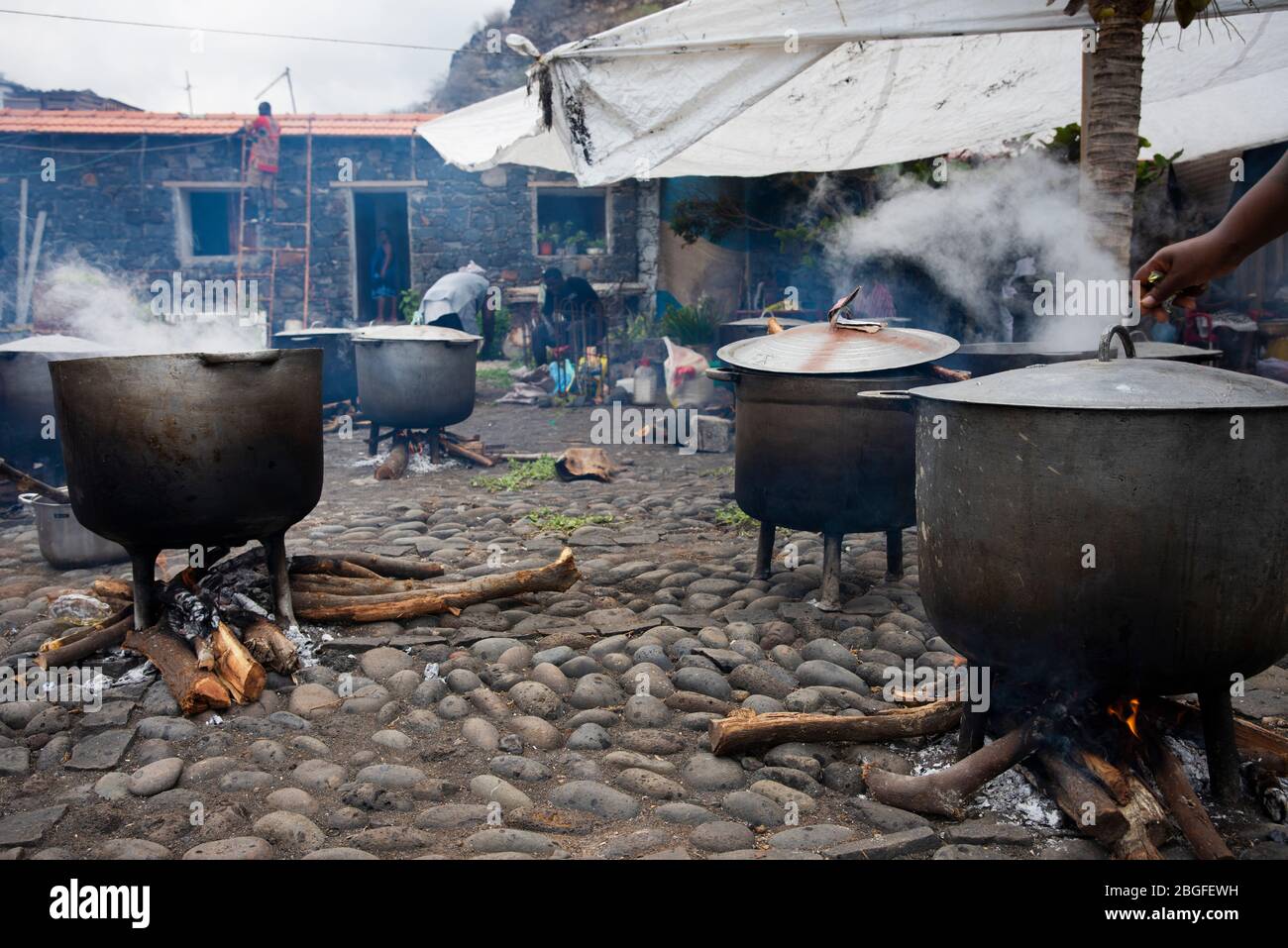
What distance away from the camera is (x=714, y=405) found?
36.6 ft

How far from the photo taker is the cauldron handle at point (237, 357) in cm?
363

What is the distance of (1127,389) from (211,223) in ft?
A: 65.1

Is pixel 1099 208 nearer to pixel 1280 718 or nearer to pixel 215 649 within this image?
pixel 1280 718

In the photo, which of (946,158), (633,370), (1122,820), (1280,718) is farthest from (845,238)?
(1122,820)

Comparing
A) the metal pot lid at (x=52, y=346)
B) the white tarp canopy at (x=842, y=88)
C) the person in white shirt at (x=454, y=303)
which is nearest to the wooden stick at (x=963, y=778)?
the white tarp canopy at (x=842, y=88)

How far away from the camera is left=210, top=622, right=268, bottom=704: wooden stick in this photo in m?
3.54

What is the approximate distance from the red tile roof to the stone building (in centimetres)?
5

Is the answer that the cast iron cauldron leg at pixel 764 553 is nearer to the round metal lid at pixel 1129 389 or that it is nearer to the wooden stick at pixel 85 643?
the round metal lid at pixel 1129 389

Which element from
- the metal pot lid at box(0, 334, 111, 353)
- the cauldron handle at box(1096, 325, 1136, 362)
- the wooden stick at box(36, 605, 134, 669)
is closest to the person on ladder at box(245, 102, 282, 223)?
the metal pot lid at box(0, 334, 111, 353)

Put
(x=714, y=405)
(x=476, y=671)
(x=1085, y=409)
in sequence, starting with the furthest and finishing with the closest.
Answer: (x=714, y=405)
(x=476, y=671)
(x=1085, y=409)

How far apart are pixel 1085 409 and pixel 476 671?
2.56 m

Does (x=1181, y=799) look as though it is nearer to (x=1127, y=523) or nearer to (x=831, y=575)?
(x=1127, y=523)

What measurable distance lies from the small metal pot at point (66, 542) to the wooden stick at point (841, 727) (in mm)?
4123

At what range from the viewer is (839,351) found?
14.5ft
